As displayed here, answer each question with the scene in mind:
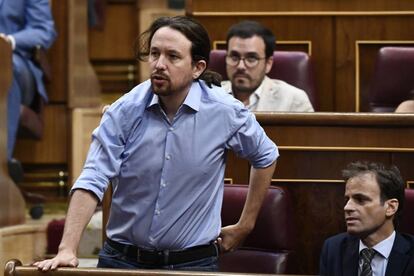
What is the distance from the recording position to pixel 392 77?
239 centimetres

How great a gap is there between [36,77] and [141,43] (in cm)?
102

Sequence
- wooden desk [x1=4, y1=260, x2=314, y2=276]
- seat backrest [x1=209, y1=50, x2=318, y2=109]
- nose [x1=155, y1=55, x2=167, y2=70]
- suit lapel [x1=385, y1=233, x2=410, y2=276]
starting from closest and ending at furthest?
wooden desk [x1=4, y1=260, x2=314, y2=276], nose [x1=155, y1=55, x2=167, y2=70], suit lapel [x1=385, y1=233, x2=410, y2=276], seat backrest [x1=209, y1=50, x2=318, y2=109]

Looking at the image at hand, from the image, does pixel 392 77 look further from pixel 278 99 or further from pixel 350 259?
pixel 350 259

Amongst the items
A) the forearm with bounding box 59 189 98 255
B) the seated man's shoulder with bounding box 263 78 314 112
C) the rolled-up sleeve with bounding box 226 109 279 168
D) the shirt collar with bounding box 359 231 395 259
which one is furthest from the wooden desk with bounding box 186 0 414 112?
the forearm with bounding box 59 189 98 255

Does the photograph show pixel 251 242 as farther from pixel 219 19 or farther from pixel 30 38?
pixel 30 38

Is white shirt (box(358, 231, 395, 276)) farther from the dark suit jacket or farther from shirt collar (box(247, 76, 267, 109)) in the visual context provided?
shirt collar (box(247, 76, 267, 109))

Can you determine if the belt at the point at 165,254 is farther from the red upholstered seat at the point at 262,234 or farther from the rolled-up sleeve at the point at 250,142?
the red upholstered seat at the point at 262,234

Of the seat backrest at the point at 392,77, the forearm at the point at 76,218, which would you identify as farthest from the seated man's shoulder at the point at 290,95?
the forearm at the point at 76,218

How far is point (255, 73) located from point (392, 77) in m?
0.30

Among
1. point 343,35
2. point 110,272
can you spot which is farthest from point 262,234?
point 343,35

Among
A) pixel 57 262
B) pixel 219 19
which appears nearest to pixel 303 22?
pixel 219 19

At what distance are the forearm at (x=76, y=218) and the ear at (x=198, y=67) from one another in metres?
0.23

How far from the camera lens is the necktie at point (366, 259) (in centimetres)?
167

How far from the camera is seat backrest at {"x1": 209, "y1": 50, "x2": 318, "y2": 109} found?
2.45 meters
